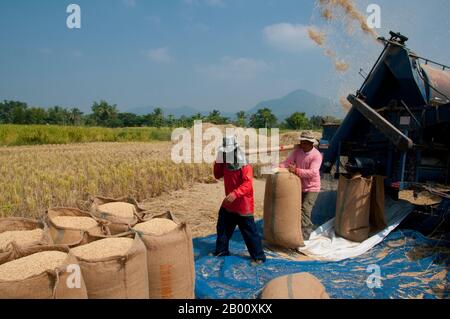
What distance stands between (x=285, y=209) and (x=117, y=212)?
7.02 feet

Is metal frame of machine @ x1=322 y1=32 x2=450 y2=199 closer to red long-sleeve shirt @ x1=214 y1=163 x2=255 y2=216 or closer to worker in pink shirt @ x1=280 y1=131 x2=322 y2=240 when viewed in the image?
worker in pink shirt @ x1=280 y1=131 x2=322 y2=240

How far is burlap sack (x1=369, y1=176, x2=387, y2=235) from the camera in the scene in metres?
4.98

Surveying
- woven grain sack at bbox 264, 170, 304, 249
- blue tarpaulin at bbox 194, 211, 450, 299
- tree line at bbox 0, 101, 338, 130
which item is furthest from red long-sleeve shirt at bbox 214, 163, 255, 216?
tree line at bbox 0, 101, 338, 130

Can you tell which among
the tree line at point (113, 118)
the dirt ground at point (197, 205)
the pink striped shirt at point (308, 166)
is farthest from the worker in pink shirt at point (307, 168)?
the tree line at point (113, 118)

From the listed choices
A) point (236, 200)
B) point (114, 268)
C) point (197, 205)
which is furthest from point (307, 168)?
point (114, 268)

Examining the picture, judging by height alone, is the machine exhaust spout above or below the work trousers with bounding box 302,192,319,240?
above

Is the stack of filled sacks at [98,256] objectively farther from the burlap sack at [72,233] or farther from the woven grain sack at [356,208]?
the woven grain sack at [356,208]

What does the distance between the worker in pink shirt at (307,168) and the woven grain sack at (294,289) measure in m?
2.52

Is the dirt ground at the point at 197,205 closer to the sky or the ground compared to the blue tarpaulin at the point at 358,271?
closer to the sky

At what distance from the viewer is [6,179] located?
7445 mm

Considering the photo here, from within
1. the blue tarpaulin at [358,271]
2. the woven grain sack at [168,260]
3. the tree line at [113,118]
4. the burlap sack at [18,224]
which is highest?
the tree line at [113,118]

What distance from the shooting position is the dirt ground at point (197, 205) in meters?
6.14

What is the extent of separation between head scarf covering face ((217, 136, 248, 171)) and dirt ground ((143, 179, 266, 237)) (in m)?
1.84

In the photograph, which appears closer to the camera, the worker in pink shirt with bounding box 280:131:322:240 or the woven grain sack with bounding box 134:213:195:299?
the woven grain sack with bounding box 134:213:195:299
